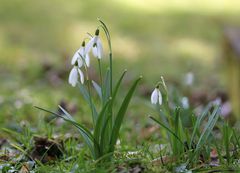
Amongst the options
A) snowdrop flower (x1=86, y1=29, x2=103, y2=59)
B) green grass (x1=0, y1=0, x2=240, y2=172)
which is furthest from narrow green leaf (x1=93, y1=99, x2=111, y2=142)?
→ green grass (x1=0, y1=0, x2=240, y2=172)

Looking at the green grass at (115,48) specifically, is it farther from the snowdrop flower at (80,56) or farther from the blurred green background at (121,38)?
the snowdrop flower at (80,56)

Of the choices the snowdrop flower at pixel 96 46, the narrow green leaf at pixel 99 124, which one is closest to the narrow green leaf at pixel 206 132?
the narrow green leaf at pixel 99 124

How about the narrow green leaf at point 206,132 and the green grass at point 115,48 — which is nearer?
the narrow green leaf at point 206,132

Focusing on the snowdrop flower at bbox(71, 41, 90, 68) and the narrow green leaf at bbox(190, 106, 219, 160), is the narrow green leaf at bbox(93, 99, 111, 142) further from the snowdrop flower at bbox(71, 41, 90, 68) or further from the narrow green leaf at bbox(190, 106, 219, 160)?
the narrow green leaf at bbox(190, 106, 219, 160)

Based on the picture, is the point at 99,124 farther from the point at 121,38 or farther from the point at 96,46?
the point at 121,38

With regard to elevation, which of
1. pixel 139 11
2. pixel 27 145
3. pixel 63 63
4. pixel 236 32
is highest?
pixel 139 11

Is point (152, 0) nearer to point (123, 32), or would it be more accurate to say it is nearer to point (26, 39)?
point (123, 32)

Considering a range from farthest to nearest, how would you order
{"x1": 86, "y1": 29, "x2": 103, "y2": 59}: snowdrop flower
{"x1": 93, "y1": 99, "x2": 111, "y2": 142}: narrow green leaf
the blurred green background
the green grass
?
1. the blurred green background
2. the green grass
3. {"x1": 86, "y1": 29, "x2": 103, "y2": 59}: snowdrop flower
4. {"x1": 93, "y1": 99, "x2": 111, "y2": 142}: narrow green leaf

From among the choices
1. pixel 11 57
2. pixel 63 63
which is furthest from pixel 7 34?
pixel 63 63

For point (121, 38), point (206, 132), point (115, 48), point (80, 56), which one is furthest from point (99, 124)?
point (121, 38)
